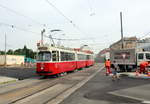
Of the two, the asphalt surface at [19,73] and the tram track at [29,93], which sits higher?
the asphalt surface at [19,73]

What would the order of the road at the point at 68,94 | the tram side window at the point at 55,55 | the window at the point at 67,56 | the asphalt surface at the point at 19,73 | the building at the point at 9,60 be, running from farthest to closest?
1. the building at the point at 9,60
2. the asphalt surface at the point at 19,73
3. the window at the point at 67,56
4. the tram side window at the point at 55,55
5. the road at the point at 68,94

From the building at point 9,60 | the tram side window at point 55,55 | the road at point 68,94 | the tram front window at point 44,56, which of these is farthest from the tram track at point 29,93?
the building at point 9,60

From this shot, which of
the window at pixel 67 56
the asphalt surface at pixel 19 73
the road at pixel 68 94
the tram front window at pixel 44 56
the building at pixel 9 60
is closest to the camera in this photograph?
the road at pixel 68 94

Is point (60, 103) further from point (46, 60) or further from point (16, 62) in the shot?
point (16, 62)

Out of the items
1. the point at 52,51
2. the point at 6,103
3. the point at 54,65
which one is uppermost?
the point at 52,51

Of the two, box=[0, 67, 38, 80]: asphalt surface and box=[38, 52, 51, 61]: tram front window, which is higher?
box=[38, 52, 51, 61]: tram front window

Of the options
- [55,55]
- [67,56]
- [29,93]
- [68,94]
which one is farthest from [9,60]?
[68,94]

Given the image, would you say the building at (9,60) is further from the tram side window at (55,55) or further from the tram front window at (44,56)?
the tram side window at (55,55)

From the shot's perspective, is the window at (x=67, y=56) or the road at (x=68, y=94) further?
the window at (x=67, y=56)

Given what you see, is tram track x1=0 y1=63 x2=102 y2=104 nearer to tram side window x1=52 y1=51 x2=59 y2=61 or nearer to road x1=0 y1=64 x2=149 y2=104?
road x1=0 y1=64 x2=149 y2=104

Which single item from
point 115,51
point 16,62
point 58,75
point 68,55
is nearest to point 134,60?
point 115,51

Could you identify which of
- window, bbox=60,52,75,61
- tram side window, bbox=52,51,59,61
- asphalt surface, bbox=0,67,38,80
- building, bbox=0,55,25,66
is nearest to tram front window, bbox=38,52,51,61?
tram side window, bbox=52,51,59,61

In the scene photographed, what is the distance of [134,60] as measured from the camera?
24.6m

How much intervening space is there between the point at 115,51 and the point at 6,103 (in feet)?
68.8
